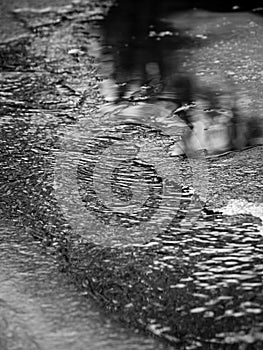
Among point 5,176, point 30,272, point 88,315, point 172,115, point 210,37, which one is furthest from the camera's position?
point 210,37

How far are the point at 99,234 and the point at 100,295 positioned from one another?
0.29 meters

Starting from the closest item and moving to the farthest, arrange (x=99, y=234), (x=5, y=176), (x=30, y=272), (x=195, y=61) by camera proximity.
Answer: (x=30, y=272)
(x=99, y=234)
(x=5, y=176)
(x=195, y=61)

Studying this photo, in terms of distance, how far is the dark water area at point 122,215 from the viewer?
5.85 ft

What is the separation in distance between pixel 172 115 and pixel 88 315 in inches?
48.4

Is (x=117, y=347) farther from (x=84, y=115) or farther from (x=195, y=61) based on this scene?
(x=195, y=61)

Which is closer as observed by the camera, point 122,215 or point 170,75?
point 122,215

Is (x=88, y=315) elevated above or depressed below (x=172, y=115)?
below

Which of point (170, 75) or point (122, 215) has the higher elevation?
point (170, 75)

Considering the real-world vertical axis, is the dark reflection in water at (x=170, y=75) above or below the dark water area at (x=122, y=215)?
above

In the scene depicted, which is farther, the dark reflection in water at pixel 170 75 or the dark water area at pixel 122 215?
the dark reflection in water at pixel 170 75

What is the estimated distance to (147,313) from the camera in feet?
5.93

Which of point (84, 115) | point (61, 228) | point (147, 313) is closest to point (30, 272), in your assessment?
point (61, 228)

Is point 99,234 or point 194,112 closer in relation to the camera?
point 99,234

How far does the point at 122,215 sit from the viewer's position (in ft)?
7.32
